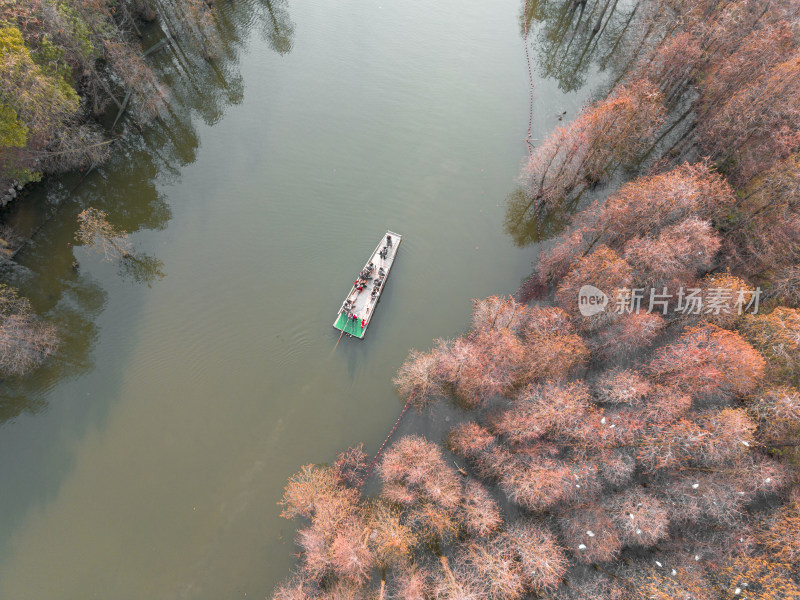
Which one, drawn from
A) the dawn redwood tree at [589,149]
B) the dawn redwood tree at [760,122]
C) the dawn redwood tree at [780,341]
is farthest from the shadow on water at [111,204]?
the dawn redwood tree at [760,122]

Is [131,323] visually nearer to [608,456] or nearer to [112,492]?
[112,492]

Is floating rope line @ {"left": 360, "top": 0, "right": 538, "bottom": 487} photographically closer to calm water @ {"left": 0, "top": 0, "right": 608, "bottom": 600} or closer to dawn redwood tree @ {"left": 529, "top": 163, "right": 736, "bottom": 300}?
calm water @ {"left": 0, "top": 0, "right": 608, "bottom": 600}

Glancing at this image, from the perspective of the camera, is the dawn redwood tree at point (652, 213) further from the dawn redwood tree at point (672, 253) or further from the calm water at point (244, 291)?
the calm water at point (244, 291)

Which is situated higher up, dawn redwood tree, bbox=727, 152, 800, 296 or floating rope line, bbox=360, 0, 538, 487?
dawn redwood tree, bbox=727, 152, 800, 296

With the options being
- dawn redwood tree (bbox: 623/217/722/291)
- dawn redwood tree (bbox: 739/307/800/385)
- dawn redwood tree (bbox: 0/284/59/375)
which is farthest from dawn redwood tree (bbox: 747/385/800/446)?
dawn redwood tree (bbox: 0/284/59/375)

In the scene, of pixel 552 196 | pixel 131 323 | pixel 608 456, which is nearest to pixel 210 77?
pixel 131 323

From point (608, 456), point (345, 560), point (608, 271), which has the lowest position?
point (345, 560)

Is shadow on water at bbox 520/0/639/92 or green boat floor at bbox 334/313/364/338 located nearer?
green boat floor at bbox 334/313/364/338
